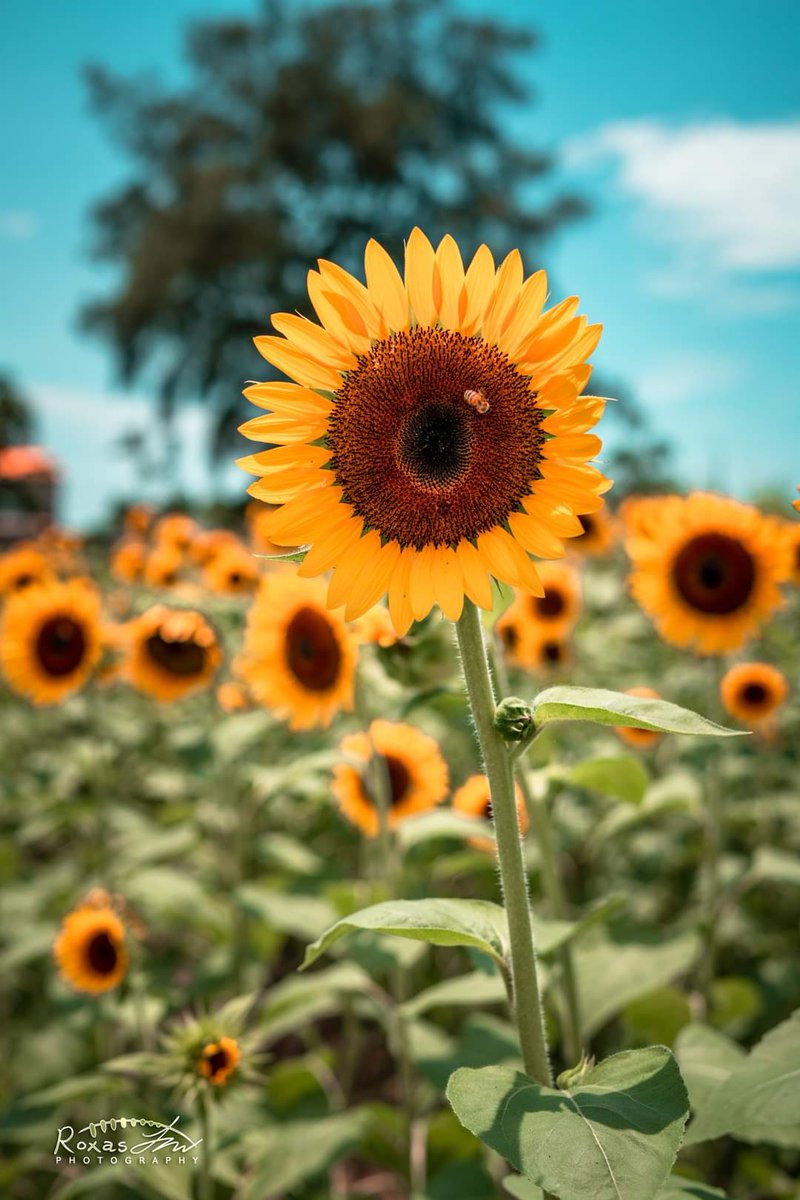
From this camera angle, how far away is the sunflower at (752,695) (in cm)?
316

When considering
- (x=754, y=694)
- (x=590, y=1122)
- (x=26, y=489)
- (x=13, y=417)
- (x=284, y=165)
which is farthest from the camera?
(x=284, y=165)

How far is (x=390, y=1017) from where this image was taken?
8.00 feet

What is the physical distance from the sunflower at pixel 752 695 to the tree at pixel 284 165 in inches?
1065

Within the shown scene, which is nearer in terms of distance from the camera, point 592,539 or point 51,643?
point 51,643

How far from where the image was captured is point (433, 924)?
1.21 meters

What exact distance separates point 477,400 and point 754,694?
2242 mm

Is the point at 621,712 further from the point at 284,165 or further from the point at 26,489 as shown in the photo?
the point at 284,165

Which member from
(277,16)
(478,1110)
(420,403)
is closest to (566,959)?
(478,1110)

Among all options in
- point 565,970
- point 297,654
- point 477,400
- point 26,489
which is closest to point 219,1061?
point 565,970

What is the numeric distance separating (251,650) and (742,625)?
1.53 metres

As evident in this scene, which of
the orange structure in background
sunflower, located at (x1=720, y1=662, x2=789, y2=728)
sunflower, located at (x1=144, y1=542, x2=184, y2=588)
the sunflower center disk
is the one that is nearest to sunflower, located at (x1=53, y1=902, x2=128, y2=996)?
the sunflower center disk

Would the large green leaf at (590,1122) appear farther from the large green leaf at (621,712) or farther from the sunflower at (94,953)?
the sunflower at (94,953)

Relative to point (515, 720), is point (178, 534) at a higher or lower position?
higher

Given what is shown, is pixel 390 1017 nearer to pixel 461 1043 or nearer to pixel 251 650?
pixel 461 1043
